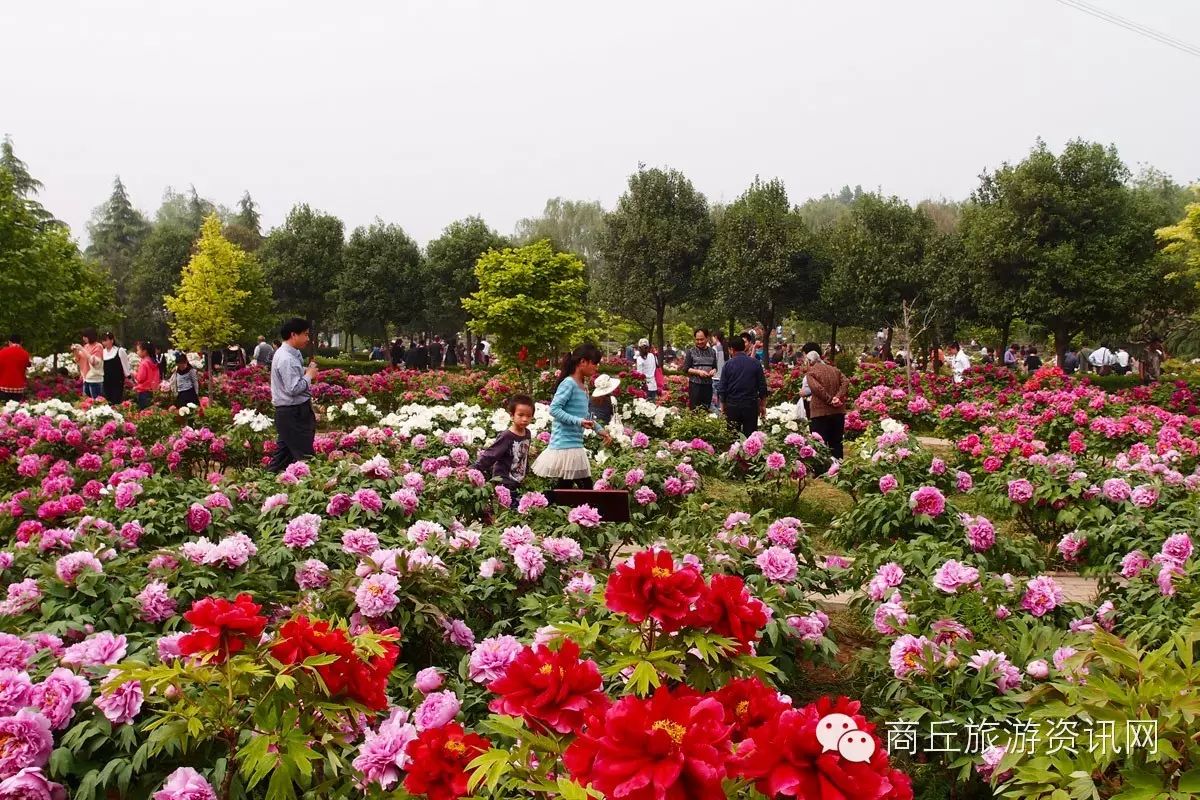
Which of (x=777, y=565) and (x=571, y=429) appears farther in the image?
(x=571, y=429)

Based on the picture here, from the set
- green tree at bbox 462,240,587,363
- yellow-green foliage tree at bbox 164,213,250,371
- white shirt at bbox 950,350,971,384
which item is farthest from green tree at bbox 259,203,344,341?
white shirt at bbox 950,350,971,384

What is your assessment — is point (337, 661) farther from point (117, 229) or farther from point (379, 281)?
point (117, 229)

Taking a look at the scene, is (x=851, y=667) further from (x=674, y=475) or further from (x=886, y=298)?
(x=886, y=298)

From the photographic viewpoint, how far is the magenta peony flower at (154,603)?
308 centimetres

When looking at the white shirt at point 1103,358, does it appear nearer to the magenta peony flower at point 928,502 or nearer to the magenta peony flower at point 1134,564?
the magenta peony flower at point 928,502

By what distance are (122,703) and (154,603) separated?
1.09 metres

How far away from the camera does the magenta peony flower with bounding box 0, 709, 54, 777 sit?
6.19 ft

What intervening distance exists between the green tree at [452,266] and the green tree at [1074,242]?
22339 millimetres

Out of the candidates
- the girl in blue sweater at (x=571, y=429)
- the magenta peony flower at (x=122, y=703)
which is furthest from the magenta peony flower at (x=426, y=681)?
the girl in blue sweater at (x=571, y=429)

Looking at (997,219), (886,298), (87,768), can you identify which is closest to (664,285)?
(886,298)

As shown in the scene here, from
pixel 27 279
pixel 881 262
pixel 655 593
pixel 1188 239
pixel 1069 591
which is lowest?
pixel 1069 591

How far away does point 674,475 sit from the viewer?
6199mm

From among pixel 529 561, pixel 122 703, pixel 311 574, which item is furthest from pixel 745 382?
pixel 122 703

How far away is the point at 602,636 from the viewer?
1.99 m
